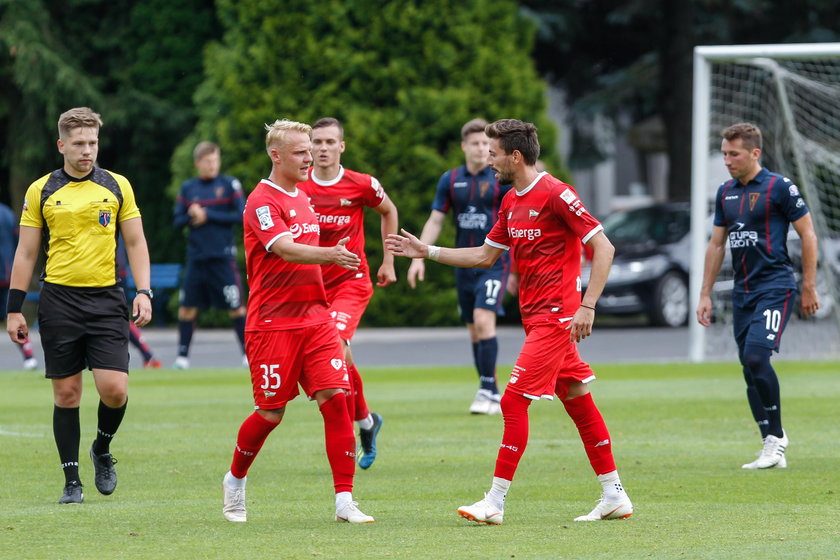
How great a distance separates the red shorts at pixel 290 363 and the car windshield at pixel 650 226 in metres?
17.1

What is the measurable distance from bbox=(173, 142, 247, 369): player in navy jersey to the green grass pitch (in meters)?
2.27

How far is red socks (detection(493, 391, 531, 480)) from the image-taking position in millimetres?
7113

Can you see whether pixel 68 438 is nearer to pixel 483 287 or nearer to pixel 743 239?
pixel 743 239

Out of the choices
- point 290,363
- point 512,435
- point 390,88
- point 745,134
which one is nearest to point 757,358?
point 745,134


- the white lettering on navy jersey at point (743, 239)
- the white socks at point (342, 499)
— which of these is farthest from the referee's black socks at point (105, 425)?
the white lettering on navy jersey at point (743, 239)

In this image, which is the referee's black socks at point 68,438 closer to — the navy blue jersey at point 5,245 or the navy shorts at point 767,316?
the navy shorts at point 767,316

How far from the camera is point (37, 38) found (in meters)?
26.0

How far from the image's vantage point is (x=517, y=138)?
733cm

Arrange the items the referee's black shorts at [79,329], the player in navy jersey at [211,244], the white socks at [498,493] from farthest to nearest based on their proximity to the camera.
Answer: the player in navy jersey at [211,244] < the referee's black shorts at [79,329] < the white socks at [498,493]

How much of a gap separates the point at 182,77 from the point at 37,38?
9.87 feet

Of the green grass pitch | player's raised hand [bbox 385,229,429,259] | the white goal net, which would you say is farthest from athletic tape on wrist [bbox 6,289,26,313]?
the white goal net

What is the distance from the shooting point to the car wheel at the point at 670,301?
23.6 meters

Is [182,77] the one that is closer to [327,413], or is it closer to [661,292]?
[661,292]

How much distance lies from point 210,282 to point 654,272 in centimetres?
891
